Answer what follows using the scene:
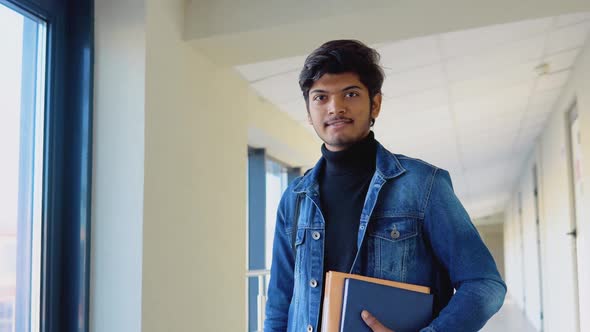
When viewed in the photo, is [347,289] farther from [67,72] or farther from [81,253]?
[67,72]

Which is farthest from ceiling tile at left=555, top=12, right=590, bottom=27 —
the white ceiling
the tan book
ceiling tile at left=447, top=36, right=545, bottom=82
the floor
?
the floor

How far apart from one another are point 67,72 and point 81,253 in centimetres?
63

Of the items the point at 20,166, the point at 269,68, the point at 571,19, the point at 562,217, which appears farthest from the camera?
the point at 562,217

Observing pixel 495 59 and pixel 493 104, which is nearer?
pixel 495 59

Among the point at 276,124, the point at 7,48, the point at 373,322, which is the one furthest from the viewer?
the point at 276,124

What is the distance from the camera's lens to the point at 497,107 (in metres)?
5.39

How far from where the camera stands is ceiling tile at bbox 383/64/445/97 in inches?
148

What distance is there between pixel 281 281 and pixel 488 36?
261 cm

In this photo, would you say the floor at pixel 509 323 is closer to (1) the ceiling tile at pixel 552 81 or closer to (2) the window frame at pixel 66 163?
(1) the ceiling tile at pixel 552 81

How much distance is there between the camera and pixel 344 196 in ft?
3.89

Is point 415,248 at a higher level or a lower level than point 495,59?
lower

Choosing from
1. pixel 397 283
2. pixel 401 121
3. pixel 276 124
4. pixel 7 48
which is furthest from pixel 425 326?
pixel 401 121

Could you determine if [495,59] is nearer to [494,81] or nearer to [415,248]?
[494,81]

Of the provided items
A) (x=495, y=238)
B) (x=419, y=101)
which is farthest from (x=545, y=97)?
(x=495, y=238)
